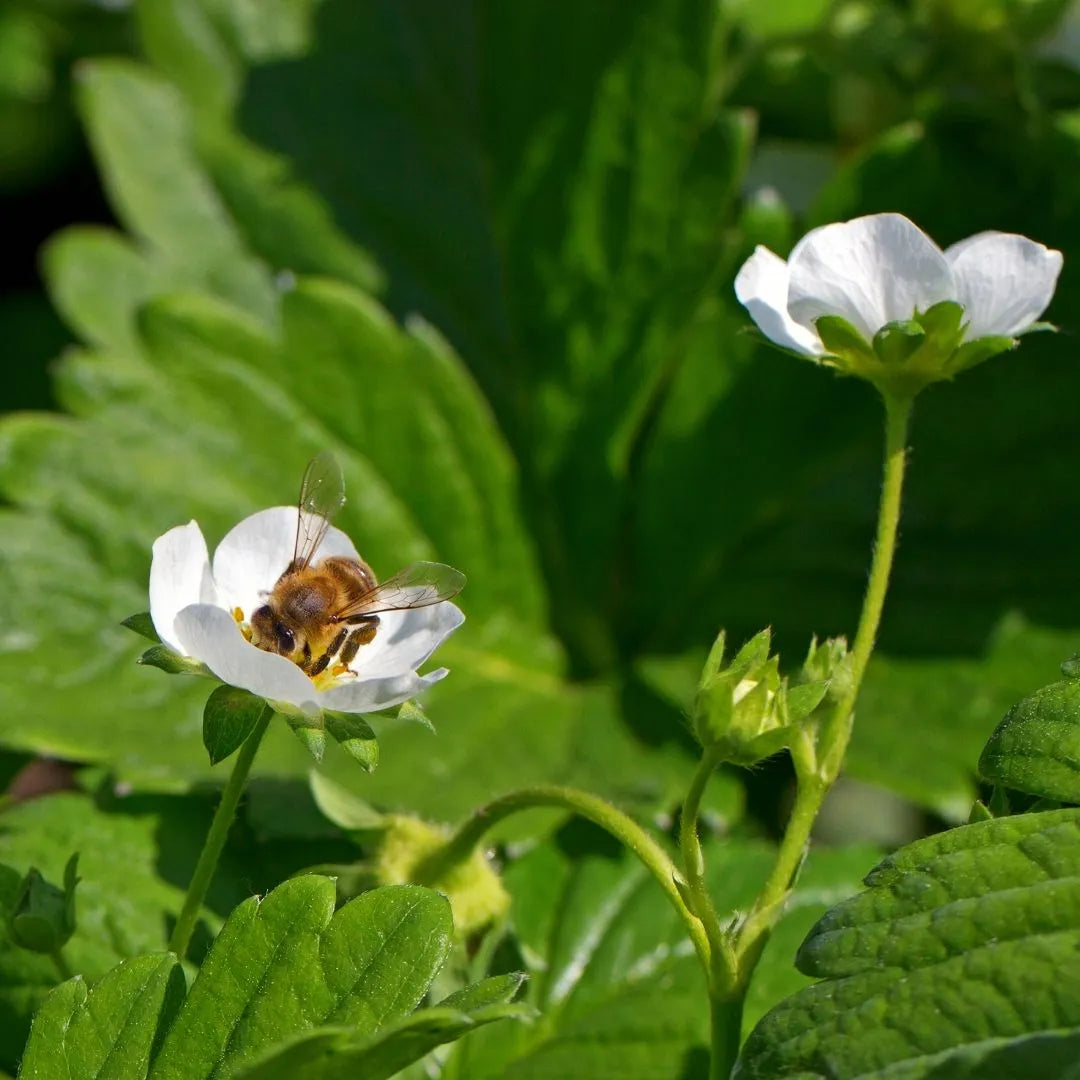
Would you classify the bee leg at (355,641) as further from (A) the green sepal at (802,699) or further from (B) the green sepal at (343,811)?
(A) the green sepal at (802,699)

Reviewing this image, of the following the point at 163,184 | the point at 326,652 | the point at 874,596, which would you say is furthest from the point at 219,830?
the point at 163,184

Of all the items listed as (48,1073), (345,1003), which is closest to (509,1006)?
(345,1003)

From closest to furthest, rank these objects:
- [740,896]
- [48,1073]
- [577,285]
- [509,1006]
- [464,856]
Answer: [509,1006], [48,1073], [464,856], [740,896], [577,285]

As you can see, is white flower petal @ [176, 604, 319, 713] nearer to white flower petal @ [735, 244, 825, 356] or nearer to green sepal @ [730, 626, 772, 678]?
green sepal @ [730, 626, 772, 678]

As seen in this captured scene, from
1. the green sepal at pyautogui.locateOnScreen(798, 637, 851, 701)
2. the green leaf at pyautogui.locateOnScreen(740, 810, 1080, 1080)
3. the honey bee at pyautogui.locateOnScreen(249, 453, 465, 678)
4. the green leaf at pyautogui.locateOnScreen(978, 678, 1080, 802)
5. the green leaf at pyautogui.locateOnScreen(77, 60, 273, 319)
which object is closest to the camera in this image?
the green leaf at pyautogui.locateOnScreen(740, 810, 1080, 1080)

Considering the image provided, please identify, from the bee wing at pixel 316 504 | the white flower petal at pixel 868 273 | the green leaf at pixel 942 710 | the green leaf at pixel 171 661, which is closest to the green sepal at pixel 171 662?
the green leaf at pixel 171 661

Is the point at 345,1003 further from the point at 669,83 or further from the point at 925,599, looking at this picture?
the point at 669,83

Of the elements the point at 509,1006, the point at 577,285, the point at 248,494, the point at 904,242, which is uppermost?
the point at 577,285

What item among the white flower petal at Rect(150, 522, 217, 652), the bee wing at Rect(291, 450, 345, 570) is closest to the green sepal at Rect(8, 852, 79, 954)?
the white flower petal at Rect(150, 522, 217, 652)
